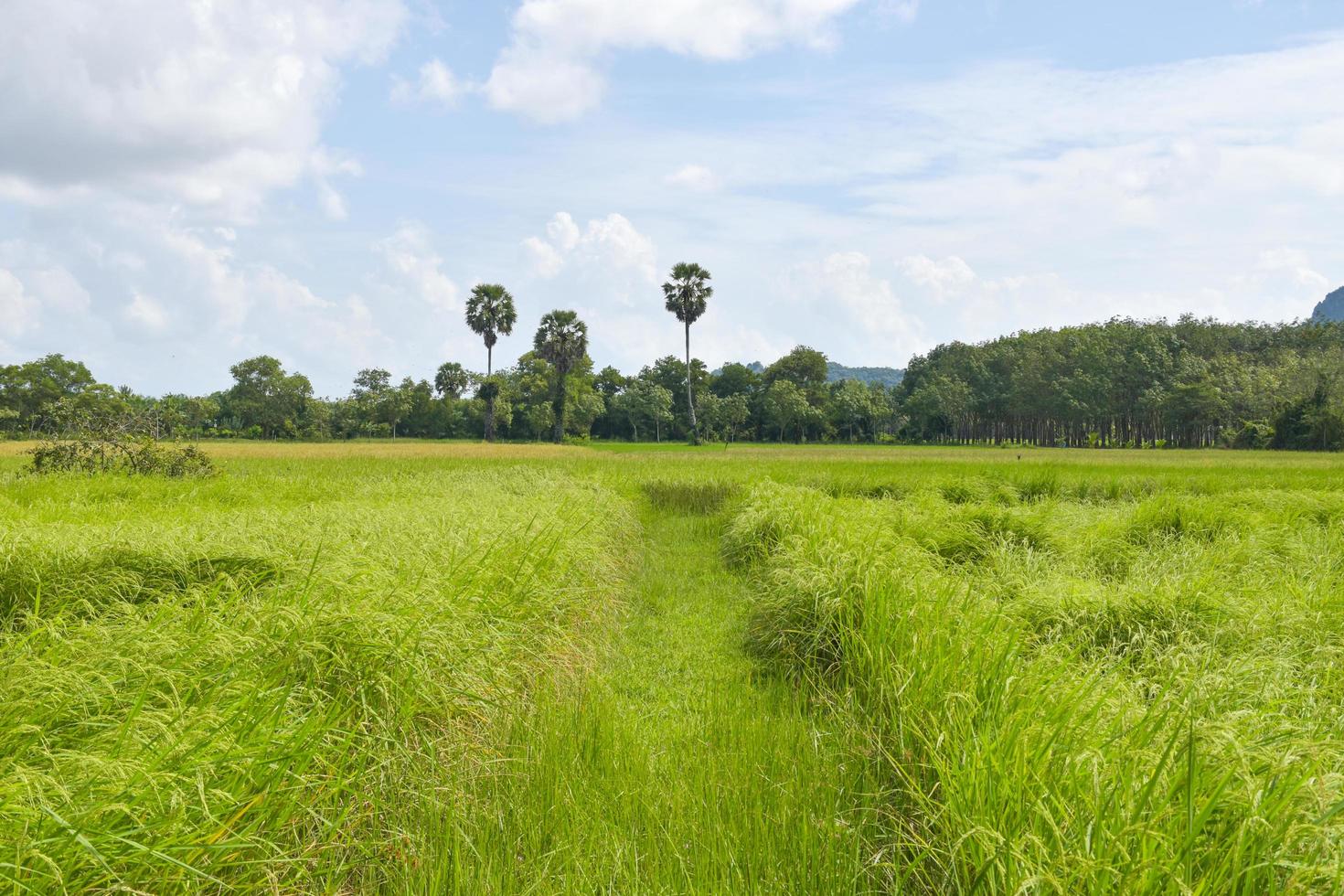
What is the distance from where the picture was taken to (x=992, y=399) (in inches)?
3140

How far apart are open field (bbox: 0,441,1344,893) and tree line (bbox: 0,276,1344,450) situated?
56329 millimetres

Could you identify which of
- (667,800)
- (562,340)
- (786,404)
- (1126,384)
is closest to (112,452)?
(667,800)

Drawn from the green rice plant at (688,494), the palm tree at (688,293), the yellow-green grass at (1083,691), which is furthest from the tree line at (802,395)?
the yellow-green grass at (1083,691)

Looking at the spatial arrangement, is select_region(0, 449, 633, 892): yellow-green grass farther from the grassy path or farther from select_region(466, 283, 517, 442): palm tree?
select_region(466, 283, 517, 442): palm tree

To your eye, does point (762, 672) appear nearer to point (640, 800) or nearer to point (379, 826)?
point (640, 800)

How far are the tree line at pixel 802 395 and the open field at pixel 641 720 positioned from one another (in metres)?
56.3

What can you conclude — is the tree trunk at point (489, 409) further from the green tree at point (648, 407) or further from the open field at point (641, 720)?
the open field at point (641, 720)

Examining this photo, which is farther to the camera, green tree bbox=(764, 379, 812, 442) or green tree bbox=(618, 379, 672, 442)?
green tree bbox=(764, 379, 812, 442)

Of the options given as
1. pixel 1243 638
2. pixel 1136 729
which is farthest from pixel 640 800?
pixel 1243 638

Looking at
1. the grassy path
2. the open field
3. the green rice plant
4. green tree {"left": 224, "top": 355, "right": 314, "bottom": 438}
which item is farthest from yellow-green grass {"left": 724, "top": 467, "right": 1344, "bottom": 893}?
green tree {"left": 224, "top": 355, "right": 314, "bottom": 438}

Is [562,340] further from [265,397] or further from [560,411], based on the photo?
[265,397]

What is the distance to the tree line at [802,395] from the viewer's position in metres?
64.6

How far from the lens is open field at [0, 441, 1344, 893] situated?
2.29 metres

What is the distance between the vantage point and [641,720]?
4.71 metres
